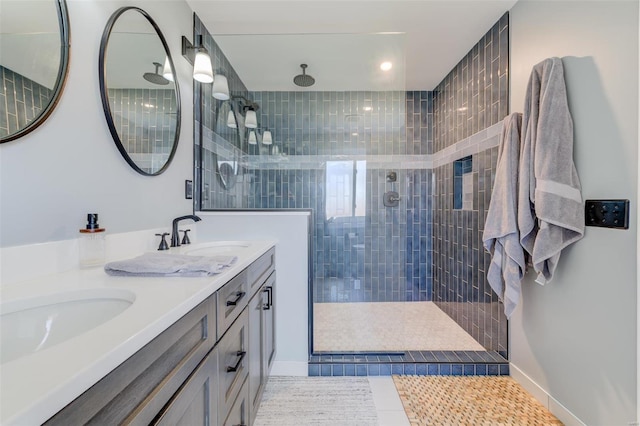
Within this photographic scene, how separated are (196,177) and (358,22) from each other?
159cm

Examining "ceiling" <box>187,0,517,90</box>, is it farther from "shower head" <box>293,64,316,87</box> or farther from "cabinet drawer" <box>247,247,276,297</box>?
"cabinet drawer" <box>247,247,276,297</box>

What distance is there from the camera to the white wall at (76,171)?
2.70 ft

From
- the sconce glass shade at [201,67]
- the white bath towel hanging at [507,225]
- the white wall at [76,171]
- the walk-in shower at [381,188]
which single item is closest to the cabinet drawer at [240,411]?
the white wall at [76,171]

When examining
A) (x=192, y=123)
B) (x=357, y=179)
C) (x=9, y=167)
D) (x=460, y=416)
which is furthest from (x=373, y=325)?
(x=9, y=167)

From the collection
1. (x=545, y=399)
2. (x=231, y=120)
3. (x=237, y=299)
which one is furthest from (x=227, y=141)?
(x=545, y=399)

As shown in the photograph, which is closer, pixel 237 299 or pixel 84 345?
pixel 84 345

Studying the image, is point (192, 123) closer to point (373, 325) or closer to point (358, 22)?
point (358, 22)

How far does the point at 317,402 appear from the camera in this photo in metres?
1.59

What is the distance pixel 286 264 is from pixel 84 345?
1.40 metres

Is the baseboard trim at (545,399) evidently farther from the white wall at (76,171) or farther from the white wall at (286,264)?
the white wall at (76,171)

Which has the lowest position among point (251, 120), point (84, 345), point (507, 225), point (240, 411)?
point (240, 411)

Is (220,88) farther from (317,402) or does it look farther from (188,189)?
(317,402)

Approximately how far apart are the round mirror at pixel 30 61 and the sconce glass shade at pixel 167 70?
595 mm

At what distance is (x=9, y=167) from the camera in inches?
31.4
